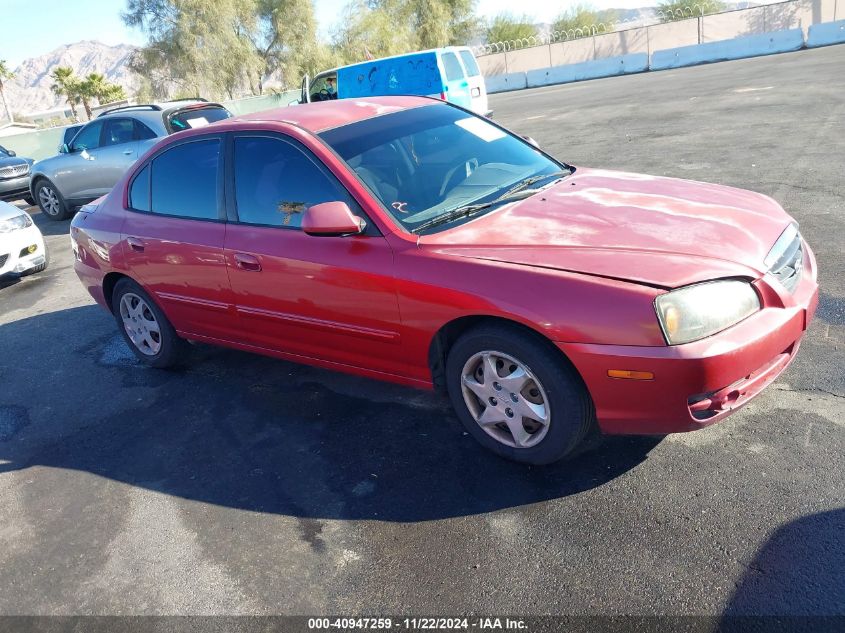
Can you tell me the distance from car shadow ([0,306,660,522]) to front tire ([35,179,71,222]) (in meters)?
8.02

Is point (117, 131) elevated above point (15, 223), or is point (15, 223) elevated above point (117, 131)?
point (117, 131)

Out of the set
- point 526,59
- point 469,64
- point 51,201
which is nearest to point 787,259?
point 51,201

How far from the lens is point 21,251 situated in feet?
27.8

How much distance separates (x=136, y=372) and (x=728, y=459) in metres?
4.12

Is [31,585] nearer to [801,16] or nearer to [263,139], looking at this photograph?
[263,139]

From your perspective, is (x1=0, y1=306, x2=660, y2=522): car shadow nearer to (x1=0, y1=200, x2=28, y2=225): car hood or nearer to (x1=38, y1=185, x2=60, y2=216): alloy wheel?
(x1=0, y1=200, x2=28, y2=225): car hood

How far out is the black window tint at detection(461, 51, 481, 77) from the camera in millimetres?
17117

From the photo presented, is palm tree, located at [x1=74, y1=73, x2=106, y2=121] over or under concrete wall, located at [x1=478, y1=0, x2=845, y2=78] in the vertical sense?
over

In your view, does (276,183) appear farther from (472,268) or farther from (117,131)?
(117,131)

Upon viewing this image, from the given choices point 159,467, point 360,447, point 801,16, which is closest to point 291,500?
point 360,447

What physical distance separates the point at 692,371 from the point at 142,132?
10.6 m

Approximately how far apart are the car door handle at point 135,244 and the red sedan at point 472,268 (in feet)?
0.04

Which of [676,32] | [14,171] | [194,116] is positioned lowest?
[14,171]

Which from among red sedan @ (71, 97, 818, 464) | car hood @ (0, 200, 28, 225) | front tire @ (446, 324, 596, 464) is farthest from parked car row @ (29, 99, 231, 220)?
front tire @ (446, 324, 596, 464)
